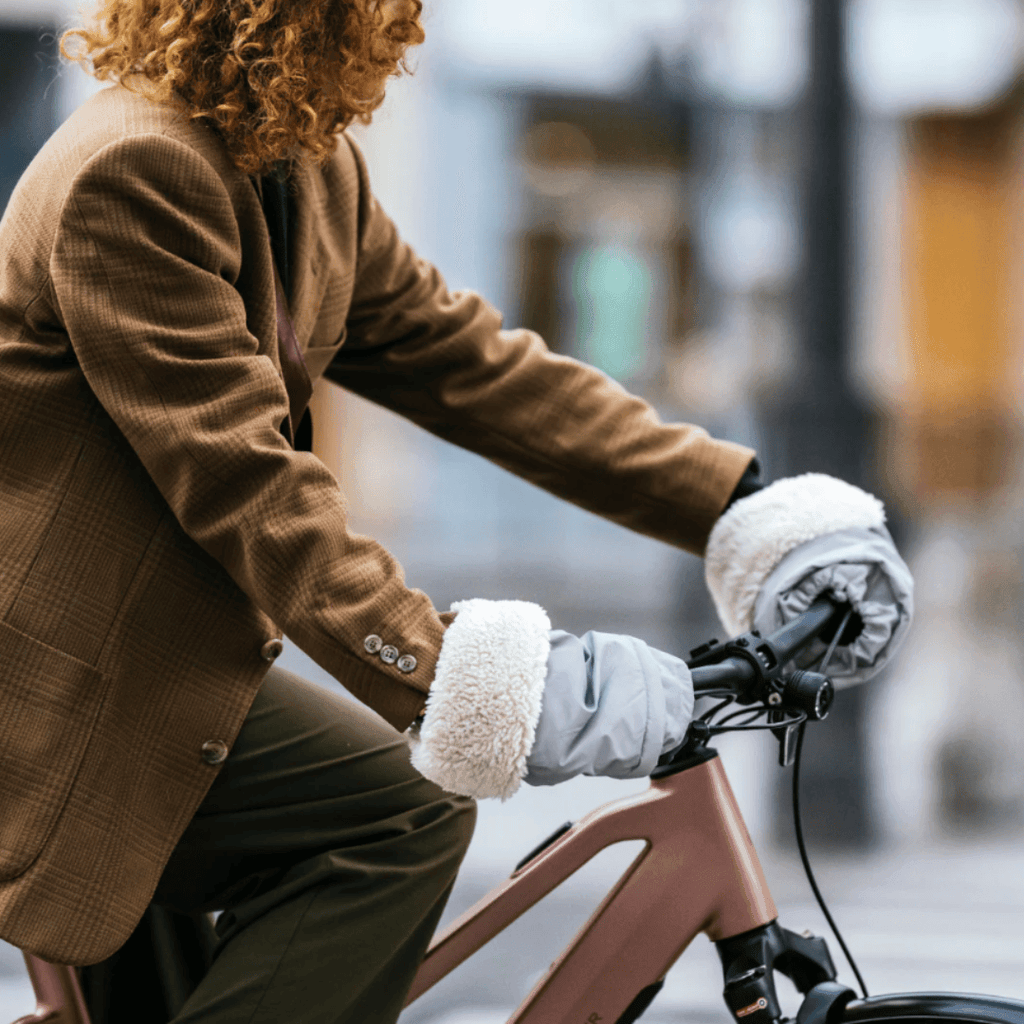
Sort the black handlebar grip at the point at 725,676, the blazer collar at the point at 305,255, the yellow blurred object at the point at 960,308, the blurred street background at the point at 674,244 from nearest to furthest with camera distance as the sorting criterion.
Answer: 1. the black handlebar grip at the point at 725,676
2. the blazer collar at the point at 305,255
3. the blurred street background at the point at 674,244
4. the yellow blurred object at the point at 960,308

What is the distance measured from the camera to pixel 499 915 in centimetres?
192

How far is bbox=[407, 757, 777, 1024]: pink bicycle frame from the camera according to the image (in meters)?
1.83

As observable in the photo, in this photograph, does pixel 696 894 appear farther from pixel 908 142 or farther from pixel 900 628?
pixel 908 142

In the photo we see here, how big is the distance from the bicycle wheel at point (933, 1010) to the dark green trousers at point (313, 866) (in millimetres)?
549

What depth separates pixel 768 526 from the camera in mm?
2150

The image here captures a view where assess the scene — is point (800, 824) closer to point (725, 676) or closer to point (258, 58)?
point (725, 676)

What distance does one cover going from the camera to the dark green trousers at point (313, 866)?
68.9 inches

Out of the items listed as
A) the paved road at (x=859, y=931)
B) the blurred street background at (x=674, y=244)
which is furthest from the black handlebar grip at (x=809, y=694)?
the blurred street background at (x=674, y=244)

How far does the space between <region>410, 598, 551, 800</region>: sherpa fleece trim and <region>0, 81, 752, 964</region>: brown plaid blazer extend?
1.6 inches

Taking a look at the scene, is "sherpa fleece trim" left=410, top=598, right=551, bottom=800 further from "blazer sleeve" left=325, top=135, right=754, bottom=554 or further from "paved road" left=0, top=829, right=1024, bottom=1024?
"paved road" left=0, top=829, right=1024, bottom=1024

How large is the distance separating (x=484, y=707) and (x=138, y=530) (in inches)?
19.3

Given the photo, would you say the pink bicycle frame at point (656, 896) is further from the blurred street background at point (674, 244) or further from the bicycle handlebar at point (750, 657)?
the blurred street background at point (674, 244)

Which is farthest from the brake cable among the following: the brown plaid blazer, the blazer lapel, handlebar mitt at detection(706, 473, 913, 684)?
the blazer lapel

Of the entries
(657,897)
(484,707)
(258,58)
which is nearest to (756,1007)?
(657,897)
